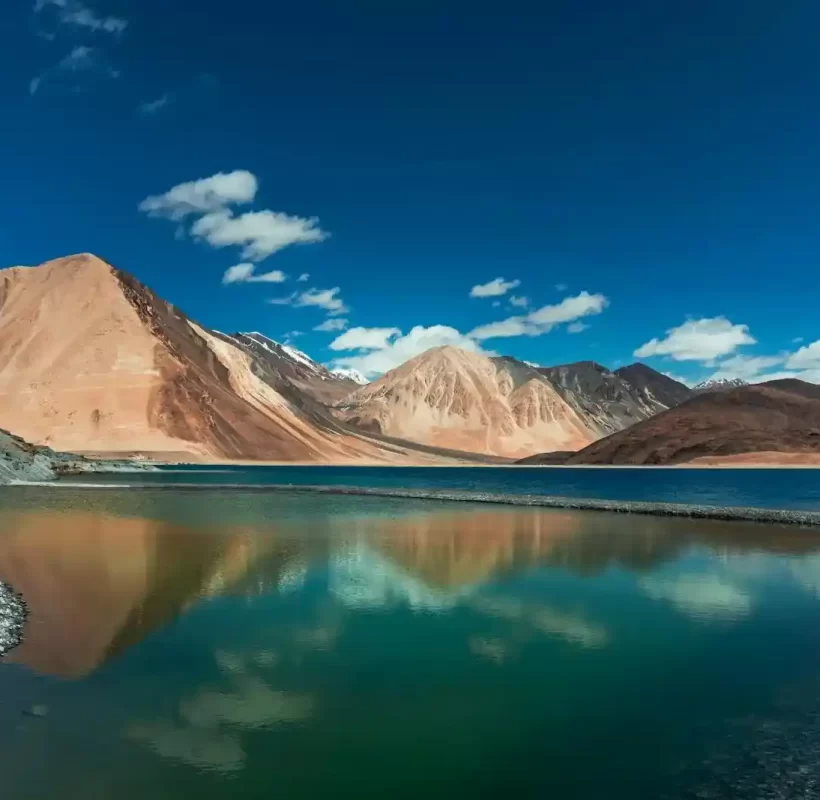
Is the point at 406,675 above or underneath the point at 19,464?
underneath

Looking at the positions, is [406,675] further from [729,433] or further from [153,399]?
[729,433]

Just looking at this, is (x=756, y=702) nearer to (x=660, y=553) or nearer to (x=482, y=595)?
(x=482, y=595)

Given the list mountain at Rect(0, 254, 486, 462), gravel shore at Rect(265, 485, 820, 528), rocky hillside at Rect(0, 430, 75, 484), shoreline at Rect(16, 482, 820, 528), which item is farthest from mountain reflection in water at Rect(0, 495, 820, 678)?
mountain at Rect(0, 254, 486, 462)

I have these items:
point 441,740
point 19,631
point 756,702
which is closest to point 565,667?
point 756,702

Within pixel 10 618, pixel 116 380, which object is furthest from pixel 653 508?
pixel 116 380

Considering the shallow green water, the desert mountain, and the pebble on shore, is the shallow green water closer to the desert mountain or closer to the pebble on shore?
the pebble on shore

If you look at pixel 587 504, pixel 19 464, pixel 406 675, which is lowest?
pixel 406 675

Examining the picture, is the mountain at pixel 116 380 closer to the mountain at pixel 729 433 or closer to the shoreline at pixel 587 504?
the mountain at pixel 729 433
